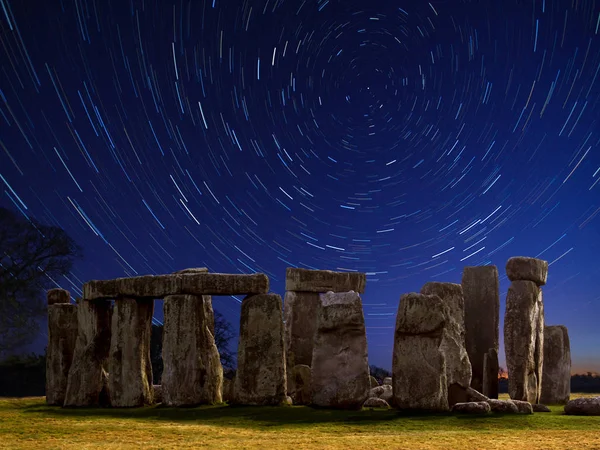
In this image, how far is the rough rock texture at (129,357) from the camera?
16.3 metres

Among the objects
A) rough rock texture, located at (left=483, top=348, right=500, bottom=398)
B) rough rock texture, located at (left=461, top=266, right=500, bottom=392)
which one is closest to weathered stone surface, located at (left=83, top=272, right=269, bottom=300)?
rough rock texture, located at (left=461, top=266, right=500, bottom=392)

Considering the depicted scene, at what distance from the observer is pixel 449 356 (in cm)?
1546

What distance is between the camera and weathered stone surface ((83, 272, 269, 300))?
1560cm

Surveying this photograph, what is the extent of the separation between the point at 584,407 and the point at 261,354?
6.31 meters

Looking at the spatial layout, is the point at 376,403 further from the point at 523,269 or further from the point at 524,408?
the point at 523,269

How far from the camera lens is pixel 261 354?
50.2ft

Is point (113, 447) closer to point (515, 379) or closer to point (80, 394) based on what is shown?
point (80, 394)

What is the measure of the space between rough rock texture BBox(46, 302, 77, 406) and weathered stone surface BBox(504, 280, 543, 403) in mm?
10504

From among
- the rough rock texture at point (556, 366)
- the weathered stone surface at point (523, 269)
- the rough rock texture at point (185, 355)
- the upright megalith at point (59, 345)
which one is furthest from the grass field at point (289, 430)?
the rough rock texture at point (556, 366)

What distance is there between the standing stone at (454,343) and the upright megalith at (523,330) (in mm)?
1293

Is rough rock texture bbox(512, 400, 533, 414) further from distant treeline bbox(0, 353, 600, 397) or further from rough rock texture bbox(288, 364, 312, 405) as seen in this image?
distant treeline bbox(0, 353, 600, 397)

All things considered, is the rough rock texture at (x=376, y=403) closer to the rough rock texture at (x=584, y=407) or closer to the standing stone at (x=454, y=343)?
the standing stone at (x=454, y=343)

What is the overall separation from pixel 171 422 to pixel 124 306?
4.57m

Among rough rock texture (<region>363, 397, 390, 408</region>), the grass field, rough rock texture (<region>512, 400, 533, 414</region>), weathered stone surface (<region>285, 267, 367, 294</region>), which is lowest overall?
the grass field
